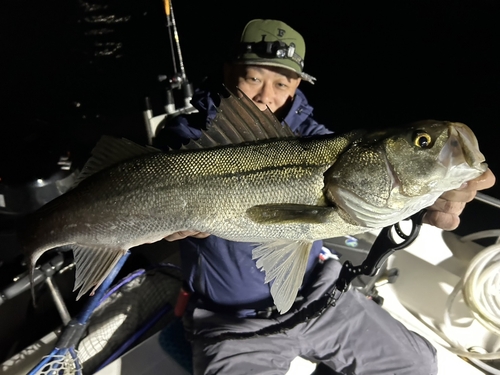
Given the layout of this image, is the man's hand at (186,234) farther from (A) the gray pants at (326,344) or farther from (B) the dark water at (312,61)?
(B) the dark water at (312,61)

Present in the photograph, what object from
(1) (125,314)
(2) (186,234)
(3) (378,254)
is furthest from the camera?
(1) (125,314)

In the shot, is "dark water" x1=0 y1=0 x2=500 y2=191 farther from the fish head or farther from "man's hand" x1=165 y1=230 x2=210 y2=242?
the fish head

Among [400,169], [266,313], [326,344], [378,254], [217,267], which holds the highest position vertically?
[400,169]

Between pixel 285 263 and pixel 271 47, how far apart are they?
1.67m

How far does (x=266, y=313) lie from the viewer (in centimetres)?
257

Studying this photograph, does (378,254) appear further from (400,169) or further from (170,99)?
(170,99)

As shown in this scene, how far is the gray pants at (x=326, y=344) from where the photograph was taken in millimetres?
2352

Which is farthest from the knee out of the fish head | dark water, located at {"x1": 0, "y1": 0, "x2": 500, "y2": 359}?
dark water, located at {"x1": 0, "y1": 0, "x2": 500, "y2": 359}

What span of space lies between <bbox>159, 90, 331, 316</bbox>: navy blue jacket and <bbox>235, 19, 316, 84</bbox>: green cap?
35 centimetres

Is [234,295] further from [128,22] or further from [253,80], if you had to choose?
[128,22]

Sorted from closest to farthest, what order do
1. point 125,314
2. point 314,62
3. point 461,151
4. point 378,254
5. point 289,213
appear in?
point 461,151, point 289,213, point 378,254, point 125,314, point 314,62

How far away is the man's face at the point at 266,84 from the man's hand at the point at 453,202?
1.34 m

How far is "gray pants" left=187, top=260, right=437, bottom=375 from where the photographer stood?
2.35 meters

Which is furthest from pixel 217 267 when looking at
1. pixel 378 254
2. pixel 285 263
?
pixel 378 254
